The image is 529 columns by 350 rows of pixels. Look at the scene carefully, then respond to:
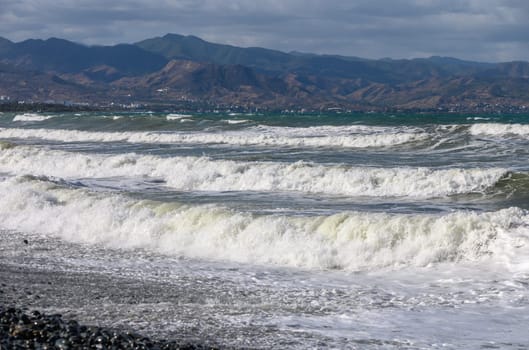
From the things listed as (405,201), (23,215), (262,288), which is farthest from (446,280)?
(23,215)

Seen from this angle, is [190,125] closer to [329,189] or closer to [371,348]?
[329,189]

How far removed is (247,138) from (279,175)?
25.4 metres

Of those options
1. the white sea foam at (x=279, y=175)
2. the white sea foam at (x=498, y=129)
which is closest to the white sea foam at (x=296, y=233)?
the white sea foam at (x=279, y=175)

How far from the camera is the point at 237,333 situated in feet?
35.9

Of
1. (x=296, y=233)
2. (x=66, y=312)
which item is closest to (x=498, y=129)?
(x=296, y=233)

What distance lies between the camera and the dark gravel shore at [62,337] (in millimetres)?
9930

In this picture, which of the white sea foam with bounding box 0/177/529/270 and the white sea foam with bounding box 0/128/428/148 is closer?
the white sea foam with bounding box 0/177/529/270

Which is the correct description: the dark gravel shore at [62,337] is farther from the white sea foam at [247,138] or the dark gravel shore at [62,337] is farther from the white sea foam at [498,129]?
the white sea foam at [498,129]

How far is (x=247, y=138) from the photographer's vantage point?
56.1 metres

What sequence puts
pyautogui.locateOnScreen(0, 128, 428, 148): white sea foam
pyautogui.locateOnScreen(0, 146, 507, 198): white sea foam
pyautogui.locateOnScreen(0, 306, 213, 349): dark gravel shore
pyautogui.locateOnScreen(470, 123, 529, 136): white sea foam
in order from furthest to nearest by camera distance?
pyautogui.locateOnScreen(470, 123, 529, 136): white sea foam < pyautogui.locateOnScreen(0, 128, 428, 148): white sea foam < pyautogui.locateOnScreen(0, 146, 507, 198): white sea foam < pyautogui.locateOnScreen(0, 306, 213, 349): dark gravel shore

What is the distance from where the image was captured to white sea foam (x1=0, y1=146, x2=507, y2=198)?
1059 inches

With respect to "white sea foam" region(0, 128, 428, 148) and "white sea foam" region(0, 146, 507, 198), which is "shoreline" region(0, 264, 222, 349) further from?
"white sea foam" region(0, 128, 428, 148)

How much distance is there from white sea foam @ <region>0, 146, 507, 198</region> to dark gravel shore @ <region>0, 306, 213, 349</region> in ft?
55.4

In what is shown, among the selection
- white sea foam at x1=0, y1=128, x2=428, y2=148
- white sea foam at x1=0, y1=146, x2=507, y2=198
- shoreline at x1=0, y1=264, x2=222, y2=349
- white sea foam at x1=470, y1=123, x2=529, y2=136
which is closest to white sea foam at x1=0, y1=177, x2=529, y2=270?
shoreline at x1=0, y1=264, x2=222, y2=349
